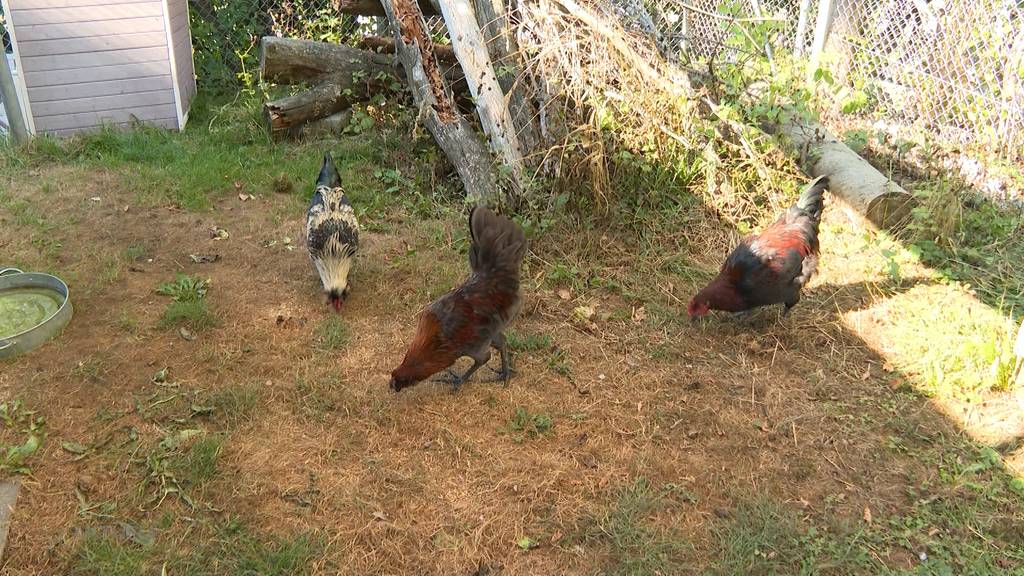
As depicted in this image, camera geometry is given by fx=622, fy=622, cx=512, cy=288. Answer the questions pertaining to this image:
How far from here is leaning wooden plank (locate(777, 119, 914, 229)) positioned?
528 centimetres

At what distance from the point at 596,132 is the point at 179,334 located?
3.33m

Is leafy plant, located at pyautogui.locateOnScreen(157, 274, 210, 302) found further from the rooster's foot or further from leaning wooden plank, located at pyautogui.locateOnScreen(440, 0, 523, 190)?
leaning wooden plank, located at pyautogui.locateOnScreen(440, 0, 523, 190)

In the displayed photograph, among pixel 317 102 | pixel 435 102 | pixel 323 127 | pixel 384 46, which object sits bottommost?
pixel 323 127

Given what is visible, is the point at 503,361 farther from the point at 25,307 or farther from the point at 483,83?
the point at 25,307

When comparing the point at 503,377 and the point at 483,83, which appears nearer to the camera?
the point at 503,377

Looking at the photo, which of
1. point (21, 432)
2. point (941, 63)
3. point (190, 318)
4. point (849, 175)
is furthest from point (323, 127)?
point (941, 63)

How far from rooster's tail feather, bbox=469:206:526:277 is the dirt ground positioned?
2.40 ft

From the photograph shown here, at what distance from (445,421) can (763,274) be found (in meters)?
2.28

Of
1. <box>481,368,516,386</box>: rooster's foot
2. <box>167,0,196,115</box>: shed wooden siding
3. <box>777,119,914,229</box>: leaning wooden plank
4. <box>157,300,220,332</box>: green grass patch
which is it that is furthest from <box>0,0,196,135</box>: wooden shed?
<box>777,119,914,229</box>: leaning wooden plank

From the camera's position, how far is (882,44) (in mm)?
6840

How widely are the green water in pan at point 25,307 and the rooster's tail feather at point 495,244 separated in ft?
8.81

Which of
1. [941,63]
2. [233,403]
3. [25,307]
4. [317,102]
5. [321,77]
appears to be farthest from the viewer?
[321,77]

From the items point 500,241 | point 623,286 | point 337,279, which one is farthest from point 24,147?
point 623,286

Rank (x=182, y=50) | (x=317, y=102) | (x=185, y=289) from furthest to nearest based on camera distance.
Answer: (x=182, y=50)
(x=317, y=102)
(x=185, y=289)
